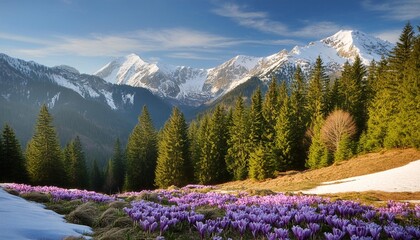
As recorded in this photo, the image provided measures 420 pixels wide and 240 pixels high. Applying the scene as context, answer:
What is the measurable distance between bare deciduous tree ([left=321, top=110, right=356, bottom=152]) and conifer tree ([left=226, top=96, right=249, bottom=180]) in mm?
14383

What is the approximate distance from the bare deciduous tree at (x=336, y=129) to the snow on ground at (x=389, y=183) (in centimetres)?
1907

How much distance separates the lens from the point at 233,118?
6209cm

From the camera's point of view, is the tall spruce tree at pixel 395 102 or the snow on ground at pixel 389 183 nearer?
the snow on ground at pixel 389 183

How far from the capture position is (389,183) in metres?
23.5

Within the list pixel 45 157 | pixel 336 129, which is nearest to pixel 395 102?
pixel 336 129

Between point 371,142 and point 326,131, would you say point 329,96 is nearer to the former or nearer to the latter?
point 326,131

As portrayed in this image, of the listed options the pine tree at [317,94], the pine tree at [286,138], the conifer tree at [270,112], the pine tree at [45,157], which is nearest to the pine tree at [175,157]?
the conifer tree at [270,112]

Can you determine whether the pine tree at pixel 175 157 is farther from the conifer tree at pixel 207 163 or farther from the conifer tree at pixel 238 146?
the conifer tree at pixel 238 146

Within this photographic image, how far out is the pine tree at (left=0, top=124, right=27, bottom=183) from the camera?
48.9 m

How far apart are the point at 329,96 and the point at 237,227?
6110 cm

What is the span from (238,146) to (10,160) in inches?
1574

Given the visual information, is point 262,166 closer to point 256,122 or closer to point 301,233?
point 256,122

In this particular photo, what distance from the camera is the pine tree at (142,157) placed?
212ft

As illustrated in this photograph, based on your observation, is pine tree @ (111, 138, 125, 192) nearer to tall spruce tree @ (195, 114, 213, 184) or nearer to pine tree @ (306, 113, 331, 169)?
tall spruce tree @ (195, 114, 213, 184)
